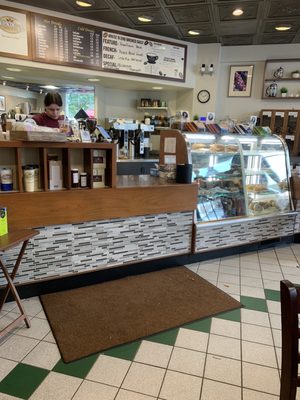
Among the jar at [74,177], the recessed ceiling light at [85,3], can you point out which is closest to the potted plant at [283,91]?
the recessed ceiling light at [85,3]

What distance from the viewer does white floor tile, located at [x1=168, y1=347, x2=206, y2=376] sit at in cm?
191

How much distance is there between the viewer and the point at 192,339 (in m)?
2.20

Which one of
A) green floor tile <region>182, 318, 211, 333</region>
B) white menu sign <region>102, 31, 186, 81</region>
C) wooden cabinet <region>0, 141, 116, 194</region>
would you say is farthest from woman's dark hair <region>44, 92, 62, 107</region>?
green floor tile <region>182, 318, 211, 333</region>

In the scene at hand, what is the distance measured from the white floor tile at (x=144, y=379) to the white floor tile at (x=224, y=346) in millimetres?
435

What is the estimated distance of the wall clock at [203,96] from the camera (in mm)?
5559

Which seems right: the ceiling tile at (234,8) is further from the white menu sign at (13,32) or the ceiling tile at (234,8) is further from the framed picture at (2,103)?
the framed picture at (2,103)

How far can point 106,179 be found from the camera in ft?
9.29

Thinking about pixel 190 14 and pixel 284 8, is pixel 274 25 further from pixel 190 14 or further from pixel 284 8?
pixel 190 14

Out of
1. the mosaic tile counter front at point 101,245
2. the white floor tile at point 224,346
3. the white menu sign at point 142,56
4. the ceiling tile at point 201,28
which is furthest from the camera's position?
the white menu sign at point 142,56

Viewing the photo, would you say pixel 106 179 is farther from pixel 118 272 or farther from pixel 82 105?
pixel 82 105

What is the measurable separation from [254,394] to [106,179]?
2.04 meters

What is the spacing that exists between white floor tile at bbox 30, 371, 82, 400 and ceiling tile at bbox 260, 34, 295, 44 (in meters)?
5.53

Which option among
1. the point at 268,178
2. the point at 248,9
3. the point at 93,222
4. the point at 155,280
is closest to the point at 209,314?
the point at 155,280

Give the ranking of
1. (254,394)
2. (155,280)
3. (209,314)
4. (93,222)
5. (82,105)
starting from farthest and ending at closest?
(82,105), (155,280), (93,222), (209,314), (254,394)
